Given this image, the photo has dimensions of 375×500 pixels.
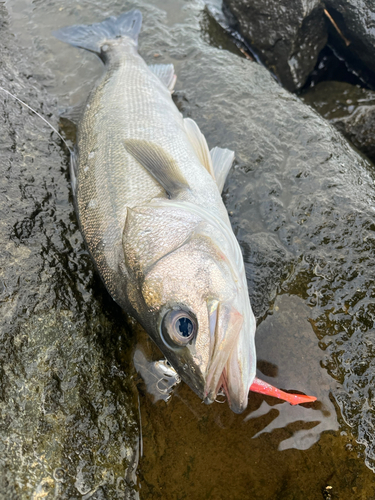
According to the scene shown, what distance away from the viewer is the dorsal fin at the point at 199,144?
3.46 m

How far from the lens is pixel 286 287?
10.0ft

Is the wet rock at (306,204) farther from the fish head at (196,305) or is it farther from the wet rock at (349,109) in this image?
the wet rock at (349,109)

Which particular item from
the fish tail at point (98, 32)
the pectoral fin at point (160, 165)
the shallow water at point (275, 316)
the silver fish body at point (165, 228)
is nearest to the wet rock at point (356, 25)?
the shallow water at point (275, 316)

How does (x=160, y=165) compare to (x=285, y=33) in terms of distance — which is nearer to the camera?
(x=160, y=165)

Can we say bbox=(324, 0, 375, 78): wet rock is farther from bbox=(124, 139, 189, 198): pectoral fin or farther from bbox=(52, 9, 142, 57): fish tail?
bbox=(124, 139, 189, 198): pectoral fin

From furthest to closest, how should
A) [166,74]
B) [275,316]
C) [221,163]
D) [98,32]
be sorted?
[98,32], [166,74], [221,163], [275,316]

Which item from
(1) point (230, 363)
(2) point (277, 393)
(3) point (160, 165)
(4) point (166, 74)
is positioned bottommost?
(2) point (277, 393)

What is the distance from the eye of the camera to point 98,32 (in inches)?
181

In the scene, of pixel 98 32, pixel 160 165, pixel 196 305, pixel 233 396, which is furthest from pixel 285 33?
pixel 233 396

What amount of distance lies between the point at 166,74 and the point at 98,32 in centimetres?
114

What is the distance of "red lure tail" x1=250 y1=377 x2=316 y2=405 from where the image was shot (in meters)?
2.46

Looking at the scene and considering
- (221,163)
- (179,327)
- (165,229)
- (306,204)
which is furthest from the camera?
(221,163)

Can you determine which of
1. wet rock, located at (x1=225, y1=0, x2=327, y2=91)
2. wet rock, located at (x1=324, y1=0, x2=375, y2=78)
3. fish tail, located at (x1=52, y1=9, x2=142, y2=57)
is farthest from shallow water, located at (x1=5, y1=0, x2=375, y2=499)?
wet rock, located at (x1=324, y1=0, x2=375, y2=78)

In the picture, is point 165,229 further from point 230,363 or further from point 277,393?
point 277,393
